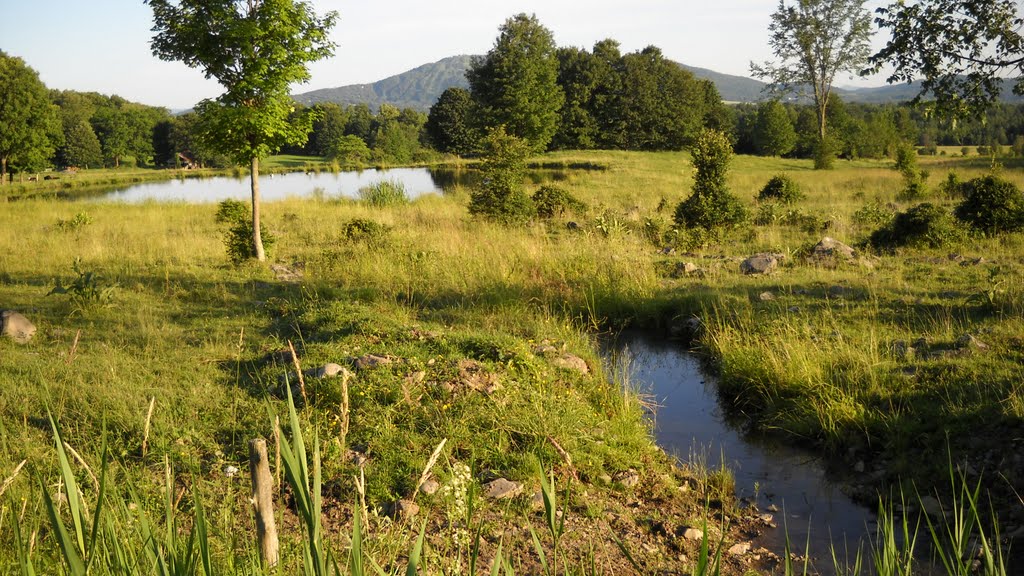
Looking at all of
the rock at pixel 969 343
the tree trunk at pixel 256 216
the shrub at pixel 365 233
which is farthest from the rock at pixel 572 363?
the tree trunk at pixel 256 216

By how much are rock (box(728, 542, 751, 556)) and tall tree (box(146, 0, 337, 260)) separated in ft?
29.4

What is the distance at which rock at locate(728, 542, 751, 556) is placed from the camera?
4293 mm

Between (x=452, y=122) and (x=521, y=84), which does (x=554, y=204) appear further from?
(x=452, y=122)

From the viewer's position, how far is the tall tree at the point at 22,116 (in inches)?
1465

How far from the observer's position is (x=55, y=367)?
6.14m

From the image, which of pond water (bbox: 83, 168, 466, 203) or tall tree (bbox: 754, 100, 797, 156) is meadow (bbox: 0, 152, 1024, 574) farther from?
tall tree (bbox: 754, 100, 797, 156)

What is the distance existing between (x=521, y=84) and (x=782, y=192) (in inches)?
1114

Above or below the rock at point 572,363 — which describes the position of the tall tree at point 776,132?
above

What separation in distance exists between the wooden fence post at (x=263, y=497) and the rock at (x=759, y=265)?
9471 mm

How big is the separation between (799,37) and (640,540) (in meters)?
40.0

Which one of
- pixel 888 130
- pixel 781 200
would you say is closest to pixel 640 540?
pixel 781 200

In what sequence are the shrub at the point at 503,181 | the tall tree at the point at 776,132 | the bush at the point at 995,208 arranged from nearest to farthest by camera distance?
the bush at the point at 995,208 < the shrub at the point at 503,181 < the tall tree at the point at 776,132

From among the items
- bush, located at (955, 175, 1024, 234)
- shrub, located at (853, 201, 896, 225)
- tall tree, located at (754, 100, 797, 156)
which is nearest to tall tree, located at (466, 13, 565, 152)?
tall tree, located at (754, 100, 797, 156)

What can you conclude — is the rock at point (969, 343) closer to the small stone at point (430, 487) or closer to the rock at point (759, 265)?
the rock at point (759, 265)
